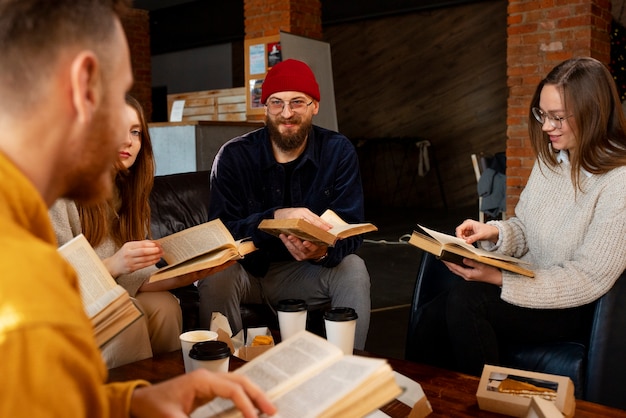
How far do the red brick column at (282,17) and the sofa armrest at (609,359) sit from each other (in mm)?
5132

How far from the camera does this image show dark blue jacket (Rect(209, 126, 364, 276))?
2551mm

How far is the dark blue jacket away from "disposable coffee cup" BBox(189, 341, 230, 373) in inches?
42.8

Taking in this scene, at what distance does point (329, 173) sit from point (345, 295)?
1.67 feet

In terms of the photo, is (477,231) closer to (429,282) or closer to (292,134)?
(429,282)

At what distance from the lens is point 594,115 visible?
6.67ft

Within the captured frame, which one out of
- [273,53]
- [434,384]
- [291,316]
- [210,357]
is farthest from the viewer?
[273,53]

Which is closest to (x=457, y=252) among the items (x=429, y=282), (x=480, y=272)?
(x=480, y=272)

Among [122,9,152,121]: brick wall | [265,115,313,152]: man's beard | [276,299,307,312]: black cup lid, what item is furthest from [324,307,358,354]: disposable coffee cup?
[122,9,152,121]: brick wall

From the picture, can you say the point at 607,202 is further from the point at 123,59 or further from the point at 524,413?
the point at 123,59

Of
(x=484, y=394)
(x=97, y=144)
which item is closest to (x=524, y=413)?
(x=484, y=394)

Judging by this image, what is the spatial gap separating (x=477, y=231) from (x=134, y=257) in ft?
3.85

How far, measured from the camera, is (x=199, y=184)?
10.2 feet

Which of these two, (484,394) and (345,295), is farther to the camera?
(345,295)

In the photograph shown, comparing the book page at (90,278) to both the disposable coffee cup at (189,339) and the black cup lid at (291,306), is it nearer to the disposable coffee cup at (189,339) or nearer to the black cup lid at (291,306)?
the disposable coffee cup at (189,339)
